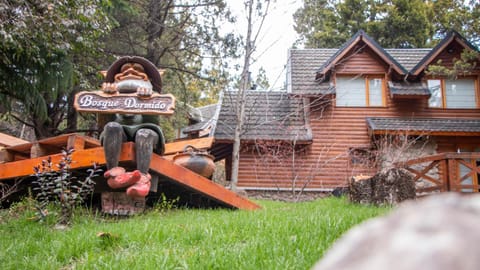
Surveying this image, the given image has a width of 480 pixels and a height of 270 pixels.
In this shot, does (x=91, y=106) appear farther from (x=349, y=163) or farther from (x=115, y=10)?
(x=349, y=163)

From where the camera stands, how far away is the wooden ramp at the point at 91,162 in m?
5.50

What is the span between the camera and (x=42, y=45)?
7.88 meters

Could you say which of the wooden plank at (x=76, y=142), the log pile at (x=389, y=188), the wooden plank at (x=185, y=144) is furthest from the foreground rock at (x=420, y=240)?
the wooden plank at (x=185, y=144)

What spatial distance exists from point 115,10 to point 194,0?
3.44 meters

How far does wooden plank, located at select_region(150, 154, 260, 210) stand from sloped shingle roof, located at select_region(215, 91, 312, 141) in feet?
21.8

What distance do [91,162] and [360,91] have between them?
11.9 metres

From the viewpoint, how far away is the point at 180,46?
1484cm

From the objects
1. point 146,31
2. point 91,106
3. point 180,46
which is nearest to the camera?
point 91,106

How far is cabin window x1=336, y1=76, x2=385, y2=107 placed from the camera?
49.6 feet

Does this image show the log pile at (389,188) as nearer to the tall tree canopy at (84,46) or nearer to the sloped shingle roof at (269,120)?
the tall tree canopy at (84,46)

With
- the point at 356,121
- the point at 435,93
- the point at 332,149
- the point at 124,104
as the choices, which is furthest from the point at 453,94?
the point at 124,104

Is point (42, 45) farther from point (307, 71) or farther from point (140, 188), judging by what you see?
point (307, 71)

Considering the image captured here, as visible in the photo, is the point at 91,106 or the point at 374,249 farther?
the point at 91,106

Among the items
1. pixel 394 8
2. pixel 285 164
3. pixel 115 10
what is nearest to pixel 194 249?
pixel 115 10
